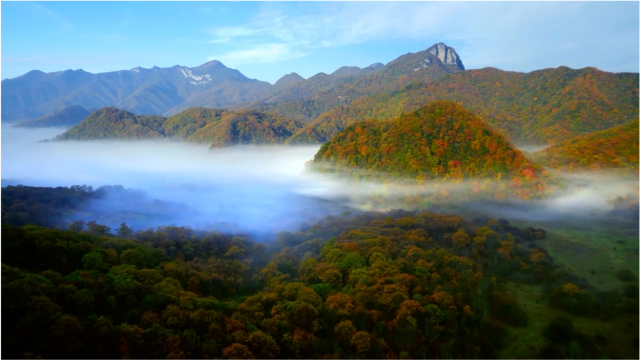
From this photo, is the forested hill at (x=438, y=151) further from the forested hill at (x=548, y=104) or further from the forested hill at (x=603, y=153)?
the forested hill at (x=548, y=104)

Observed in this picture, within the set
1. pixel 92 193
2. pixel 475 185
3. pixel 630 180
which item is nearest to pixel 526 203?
pixel 475 185

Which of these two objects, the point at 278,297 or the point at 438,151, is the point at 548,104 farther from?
the point at 278,297

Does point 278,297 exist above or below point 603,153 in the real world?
below

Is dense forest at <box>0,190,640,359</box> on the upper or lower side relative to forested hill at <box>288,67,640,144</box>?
lower

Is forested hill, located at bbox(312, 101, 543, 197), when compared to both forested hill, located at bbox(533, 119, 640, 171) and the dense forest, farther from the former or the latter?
the dense forest

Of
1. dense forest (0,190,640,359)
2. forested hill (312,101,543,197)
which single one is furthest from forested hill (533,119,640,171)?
dense forest (0,190,640,359)

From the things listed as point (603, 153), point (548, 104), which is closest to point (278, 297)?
point (603, 153)

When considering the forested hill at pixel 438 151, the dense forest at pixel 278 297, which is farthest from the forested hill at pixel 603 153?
the dense forest at pixel 278 297
